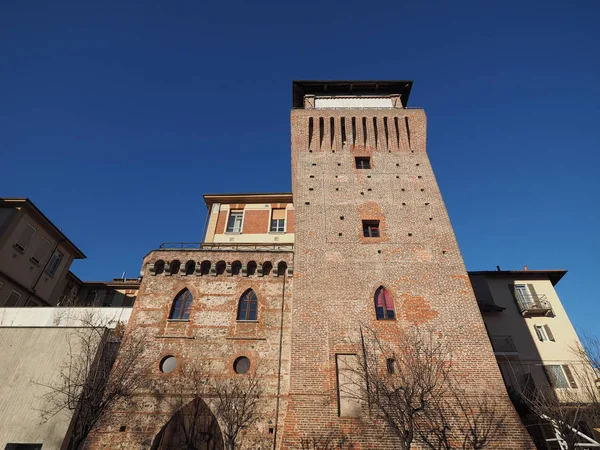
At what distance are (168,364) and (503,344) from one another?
54.2 ft

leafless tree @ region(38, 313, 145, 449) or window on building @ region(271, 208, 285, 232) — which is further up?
window on building @ region(271, 208, 285, 232)

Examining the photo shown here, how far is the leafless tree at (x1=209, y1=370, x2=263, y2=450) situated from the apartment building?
250 mm

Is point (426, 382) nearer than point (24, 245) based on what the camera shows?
Yes

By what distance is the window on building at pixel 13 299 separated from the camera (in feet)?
70.2

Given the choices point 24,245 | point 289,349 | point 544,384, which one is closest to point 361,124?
point 289,349

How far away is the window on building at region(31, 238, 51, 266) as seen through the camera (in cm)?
2388

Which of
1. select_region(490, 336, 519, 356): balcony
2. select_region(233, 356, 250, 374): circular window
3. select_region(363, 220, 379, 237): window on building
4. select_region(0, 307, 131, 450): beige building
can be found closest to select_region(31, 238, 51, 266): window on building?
select_region(0, 307, 131, 450): beige building

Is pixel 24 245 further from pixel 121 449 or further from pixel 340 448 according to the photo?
pixel 340 448

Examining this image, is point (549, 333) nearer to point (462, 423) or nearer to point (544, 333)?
point (544, 333)

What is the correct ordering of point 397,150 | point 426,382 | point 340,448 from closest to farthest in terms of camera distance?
point 340,448
point 426,382
point 397,150

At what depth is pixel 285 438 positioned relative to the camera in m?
11.7

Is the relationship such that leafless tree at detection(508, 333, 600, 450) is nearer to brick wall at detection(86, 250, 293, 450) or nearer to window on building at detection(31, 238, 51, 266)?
brick wall at detection(86, 250, 293, 450)

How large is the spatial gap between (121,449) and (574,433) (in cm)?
1552

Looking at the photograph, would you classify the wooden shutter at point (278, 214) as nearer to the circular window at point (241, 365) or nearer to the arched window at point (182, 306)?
the arched window at point (182, 306)
